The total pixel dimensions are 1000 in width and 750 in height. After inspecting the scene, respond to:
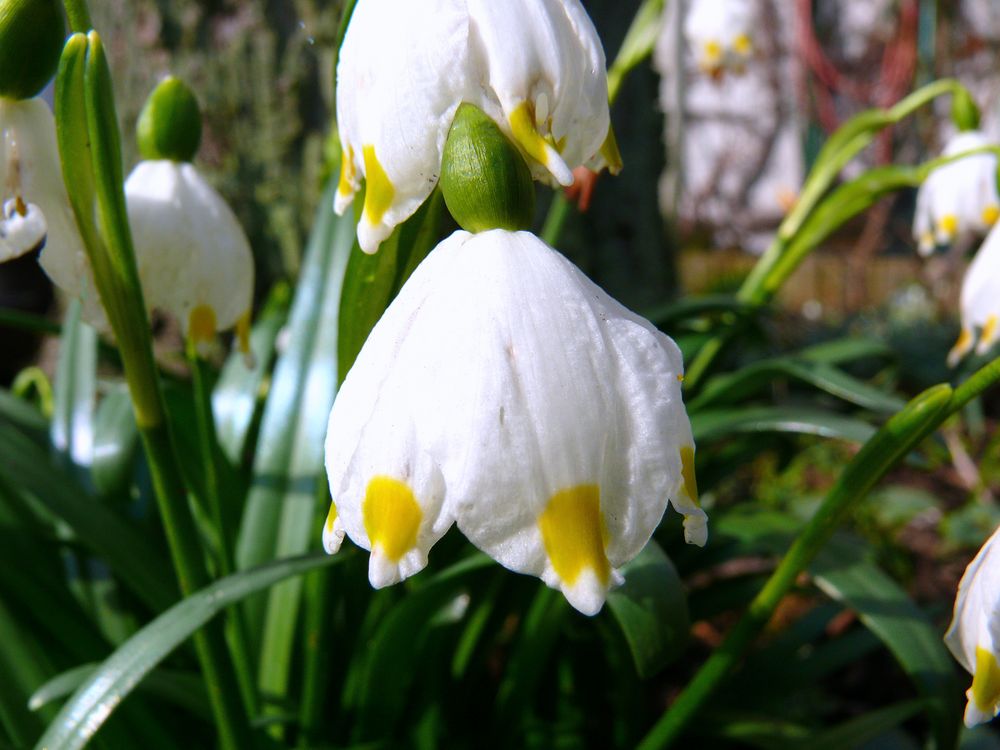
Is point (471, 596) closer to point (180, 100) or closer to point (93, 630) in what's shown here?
point (93, 630)

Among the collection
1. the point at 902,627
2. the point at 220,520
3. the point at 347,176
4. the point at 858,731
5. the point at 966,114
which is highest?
the point at 347,176

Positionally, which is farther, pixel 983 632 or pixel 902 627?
pixel 902 627

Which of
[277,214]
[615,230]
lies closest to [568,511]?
[615,230]

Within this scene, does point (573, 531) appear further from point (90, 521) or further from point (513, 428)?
point (90, 521)

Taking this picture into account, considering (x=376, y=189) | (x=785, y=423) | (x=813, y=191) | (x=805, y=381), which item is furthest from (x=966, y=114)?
(x=376, y=189)

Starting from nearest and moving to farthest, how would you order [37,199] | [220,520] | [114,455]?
[37,199]
[220,520]
[114,455]

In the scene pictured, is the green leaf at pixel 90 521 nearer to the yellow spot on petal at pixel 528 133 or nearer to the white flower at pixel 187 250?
the white flower at pixel 187 250
